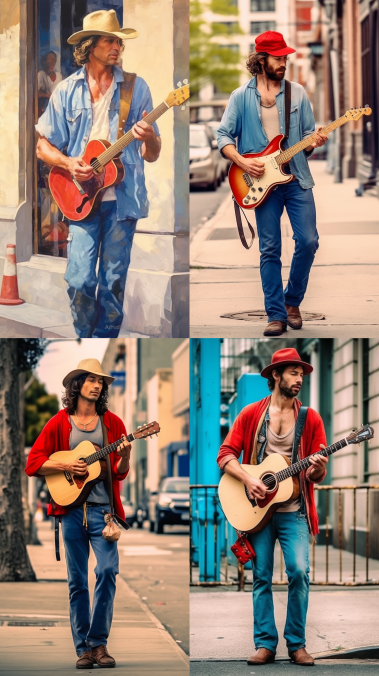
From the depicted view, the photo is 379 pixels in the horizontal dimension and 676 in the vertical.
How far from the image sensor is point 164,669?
6.08m

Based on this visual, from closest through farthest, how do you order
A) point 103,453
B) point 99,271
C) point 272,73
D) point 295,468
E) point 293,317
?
point 295,468, point 103,453, point 272,73, point 293,317, point 99,271

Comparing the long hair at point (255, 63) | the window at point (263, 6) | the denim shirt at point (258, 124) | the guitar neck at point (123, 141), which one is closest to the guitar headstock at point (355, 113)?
the denim shirt at point (258, 124)

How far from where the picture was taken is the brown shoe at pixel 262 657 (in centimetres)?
589

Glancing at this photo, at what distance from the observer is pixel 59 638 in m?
7.07

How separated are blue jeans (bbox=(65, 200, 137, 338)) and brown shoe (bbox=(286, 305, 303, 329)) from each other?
5.39 feet

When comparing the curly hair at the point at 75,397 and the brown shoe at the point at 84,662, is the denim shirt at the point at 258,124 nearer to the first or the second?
the curly hair at the point at 75,397

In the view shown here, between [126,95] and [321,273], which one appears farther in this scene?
[126,95]

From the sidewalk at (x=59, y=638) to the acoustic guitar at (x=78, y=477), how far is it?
100 cm

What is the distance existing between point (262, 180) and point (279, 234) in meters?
0.39

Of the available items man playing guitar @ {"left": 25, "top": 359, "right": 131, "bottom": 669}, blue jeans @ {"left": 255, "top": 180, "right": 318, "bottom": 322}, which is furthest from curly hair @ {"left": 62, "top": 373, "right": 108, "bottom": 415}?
blue jeans @ {"left": 255, "top": 180, "right": 318, "bottom": 322}

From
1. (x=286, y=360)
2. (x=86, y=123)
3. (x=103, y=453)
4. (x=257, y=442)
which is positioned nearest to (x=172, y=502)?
(x=86, y=123)

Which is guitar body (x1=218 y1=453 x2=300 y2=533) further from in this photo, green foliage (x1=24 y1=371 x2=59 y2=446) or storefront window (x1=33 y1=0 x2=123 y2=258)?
green foliage (x1=24 y1=371 x2=59 y2=446)

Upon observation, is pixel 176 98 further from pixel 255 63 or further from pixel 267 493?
pixel 267 493

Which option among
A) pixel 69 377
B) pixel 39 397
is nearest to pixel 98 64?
pixel 69 377
